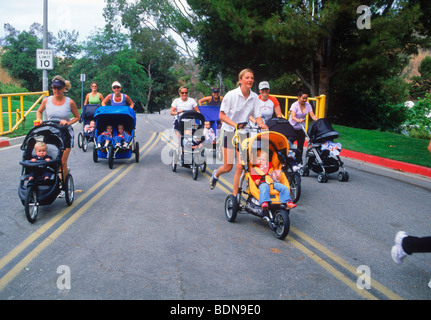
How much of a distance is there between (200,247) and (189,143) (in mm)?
5404

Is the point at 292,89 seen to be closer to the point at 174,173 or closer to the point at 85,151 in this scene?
the point at 85,151

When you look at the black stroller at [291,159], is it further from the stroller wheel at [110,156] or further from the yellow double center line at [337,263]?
the stroller wheel at [110,156]

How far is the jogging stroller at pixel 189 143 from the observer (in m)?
10.4

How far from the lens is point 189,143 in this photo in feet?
34.5

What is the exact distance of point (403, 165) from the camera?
11.9 meters

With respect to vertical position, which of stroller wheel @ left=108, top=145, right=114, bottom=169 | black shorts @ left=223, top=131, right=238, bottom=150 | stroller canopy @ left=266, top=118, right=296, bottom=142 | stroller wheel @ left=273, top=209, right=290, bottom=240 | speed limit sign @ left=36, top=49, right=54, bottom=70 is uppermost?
speed limit sign @ left=36, top=49, right=54, bottom=70

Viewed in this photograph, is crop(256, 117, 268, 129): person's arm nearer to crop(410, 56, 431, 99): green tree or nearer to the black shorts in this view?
the black shorts

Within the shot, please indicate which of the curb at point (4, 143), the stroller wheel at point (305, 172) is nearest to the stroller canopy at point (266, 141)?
the stroller wheel at point (305, 172)

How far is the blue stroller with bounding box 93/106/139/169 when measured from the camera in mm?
11242

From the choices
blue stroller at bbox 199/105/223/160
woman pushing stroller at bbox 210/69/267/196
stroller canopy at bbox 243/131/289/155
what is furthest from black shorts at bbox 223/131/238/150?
blue stroller at bbox 199/105/223/160

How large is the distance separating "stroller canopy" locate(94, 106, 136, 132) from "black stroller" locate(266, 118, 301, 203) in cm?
477

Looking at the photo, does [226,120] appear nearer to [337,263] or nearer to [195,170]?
[337,263]

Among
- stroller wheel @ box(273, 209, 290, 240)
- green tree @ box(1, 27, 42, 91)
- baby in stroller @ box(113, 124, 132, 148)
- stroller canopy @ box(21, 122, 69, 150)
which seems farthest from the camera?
green tree @ box(1, 27, 42, 91)
